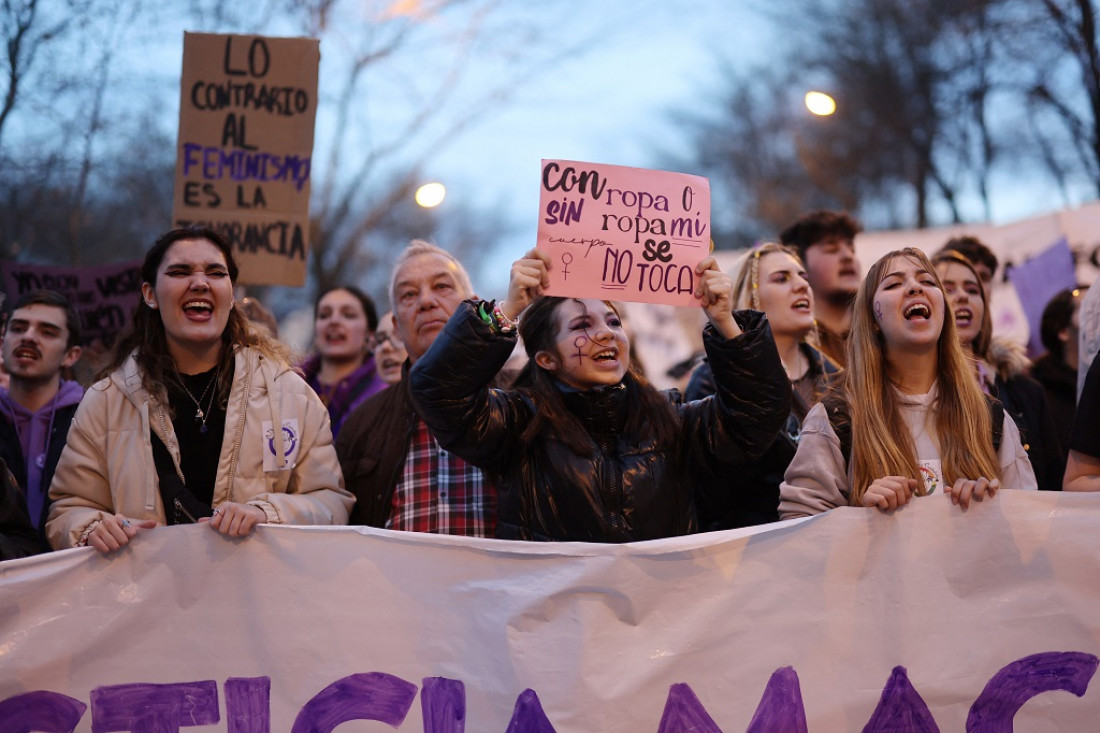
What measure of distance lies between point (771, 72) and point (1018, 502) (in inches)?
903

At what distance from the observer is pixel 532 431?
3717 millimetres

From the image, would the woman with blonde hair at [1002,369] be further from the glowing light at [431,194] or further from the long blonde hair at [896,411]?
the glowing light at [431,194]

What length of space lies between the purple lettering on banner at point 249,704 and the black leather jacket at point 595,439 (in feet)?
2.80

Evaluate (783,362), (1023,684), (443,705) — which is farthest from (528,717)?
(783,362)

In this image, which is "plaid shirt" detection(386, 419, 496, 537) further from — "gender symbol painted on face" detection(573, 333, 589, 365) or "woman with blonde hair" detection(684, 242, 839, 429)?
"woman with blonde hair" detection(684, 242, 839, 429)

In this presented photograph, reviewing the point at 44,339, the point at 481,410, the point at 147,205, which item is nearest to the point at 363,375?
the point at 44,339

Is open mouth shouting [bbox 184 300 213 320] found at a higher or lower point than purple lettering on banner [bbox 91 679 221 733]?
higher

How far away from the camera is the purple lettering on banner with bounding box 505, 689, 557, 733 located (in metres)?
3.25

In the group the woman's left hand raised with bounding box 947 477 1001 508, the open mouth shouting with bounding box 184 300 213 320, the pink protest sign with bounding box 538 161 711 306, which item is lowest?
the woman's left hand raised with bounding box 947 477 1001 508

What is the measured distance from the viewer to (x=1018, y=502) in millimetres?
3410

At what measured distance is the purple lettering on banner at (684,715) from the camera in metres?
3.27

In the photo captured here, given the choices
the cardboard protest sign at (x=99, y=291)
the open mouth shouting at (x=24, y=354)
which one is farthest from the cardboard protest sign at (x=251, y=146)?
the open mouth shouting at (x=24, y=354)

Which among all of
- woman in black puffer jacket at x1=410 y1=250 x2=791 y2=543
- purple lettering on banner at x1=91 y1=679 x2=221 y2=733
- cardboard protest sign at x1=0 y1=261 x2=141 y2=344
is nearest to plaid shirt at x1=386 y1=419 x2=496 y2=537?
woman in black puffer jacket at x1=410 y1=250 x2=791 y2=543

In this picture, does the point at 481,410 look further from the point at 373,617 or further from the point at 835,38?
the point at 835,38
